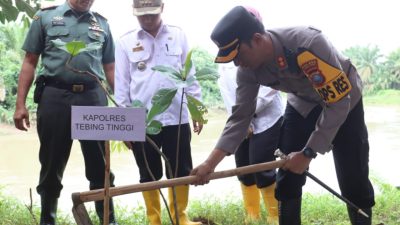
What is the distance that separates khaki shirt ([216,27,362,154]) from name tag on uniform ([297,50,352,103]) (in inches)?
0.7

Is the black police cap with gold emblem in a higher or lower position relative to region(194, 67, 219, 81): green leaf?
higher

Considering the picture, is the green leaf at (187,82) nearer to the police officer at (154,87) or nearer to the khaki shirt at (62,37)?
the police officer at (154,87)

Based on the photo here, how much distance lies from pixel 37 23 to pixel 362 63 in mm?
19567

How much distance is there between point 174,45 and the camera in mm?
2439

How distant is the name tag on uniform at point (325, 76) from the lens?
1570 mm

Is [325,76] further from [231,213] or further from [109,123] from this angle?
[231,213]

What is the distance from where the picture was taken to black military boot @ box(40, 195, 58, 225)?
2.41 m

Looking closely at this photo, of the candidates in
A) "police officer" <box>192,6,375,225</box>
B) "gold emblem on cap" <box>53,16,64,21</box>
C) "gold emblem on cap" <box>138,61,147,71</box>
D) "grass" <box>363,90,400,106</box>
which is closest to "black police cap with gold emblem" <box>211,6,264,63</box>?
"police officer" <box>192,6,375,225</box>

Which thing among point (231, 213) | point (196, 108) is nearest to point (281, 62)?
point (196, 108)

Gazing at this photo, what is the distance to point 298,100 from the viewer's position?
1938mm

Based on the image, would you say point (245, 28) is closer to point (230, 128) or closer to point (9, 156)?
point (230, 128)

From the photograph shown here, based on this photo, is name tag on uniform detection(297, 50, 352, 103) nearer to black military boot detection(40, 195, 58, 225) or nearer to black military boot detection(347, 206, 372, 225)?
black military boot detection(347, 206, 372, 225)

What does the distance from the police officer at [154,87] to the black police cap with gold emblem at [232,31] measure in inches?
33.2

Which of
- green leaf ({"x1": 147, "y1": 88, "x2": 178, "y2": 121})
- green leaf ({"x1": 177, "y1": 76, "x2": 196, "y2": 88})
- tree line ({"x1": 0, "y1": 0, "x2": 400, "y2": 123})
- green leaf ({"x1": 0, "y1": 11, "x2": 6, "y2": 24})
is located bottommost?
tree line ({"x1": 0, "y1": 0, "x2": 400, "y2": 123})
